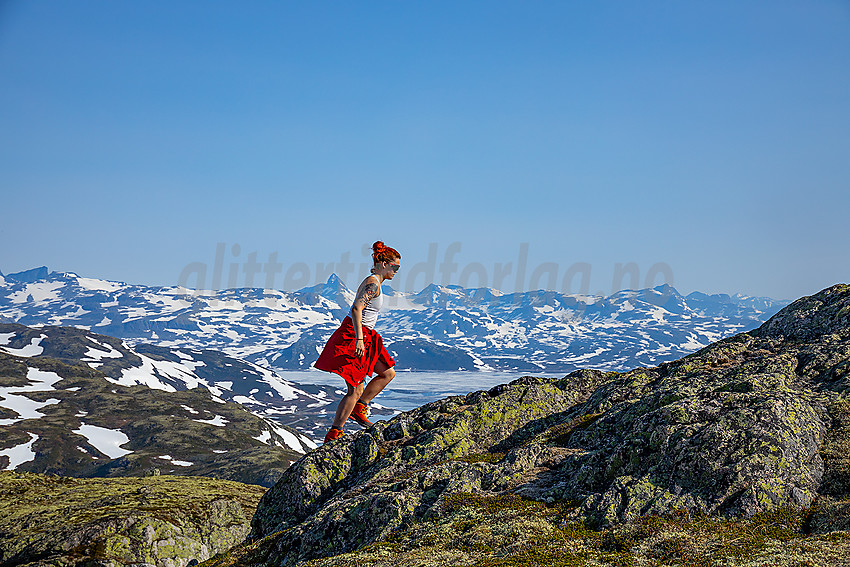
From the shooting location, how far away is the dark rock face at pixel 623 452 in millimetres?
10469

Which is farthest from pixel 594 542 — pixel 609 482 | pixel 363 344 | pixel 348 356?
pixel 348 356

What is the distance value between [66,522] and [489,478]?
19.5m

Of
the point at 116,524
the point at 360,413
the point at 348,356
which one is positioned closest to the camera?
the point at 348,356

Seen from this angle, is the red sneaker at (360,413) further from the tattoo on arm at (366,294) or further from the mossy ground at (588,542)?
the mossy ground at (588,542)

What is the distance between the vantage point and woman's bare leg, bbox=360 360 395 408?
16703 mm

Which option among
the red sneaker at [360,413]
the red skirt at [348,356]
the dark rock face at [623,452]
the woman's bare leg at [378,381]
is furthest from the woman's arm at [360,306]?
the dark rock face at [623,452]

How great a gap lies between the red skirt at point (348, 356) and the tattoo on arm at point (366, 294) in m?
0.84

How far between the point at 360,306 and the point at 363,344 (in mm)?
1166

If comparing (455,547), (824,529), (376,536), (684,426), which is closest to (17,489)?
(376,536)

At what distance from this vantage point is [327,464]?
16.2 meters

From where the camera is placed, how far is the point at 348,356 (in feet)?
52.2

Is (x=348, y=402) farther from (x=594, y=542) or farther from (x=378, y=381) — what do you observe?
(x=594, y=542)

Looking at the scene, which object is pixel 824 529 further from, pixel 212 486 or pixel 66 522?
pixel 212 486

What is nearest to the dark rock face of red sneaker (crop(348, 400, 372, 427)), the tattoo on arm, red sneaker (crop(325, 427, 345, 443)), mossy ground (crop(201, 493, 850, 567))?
red sneaker (crop(325, 427, 345, 443))
